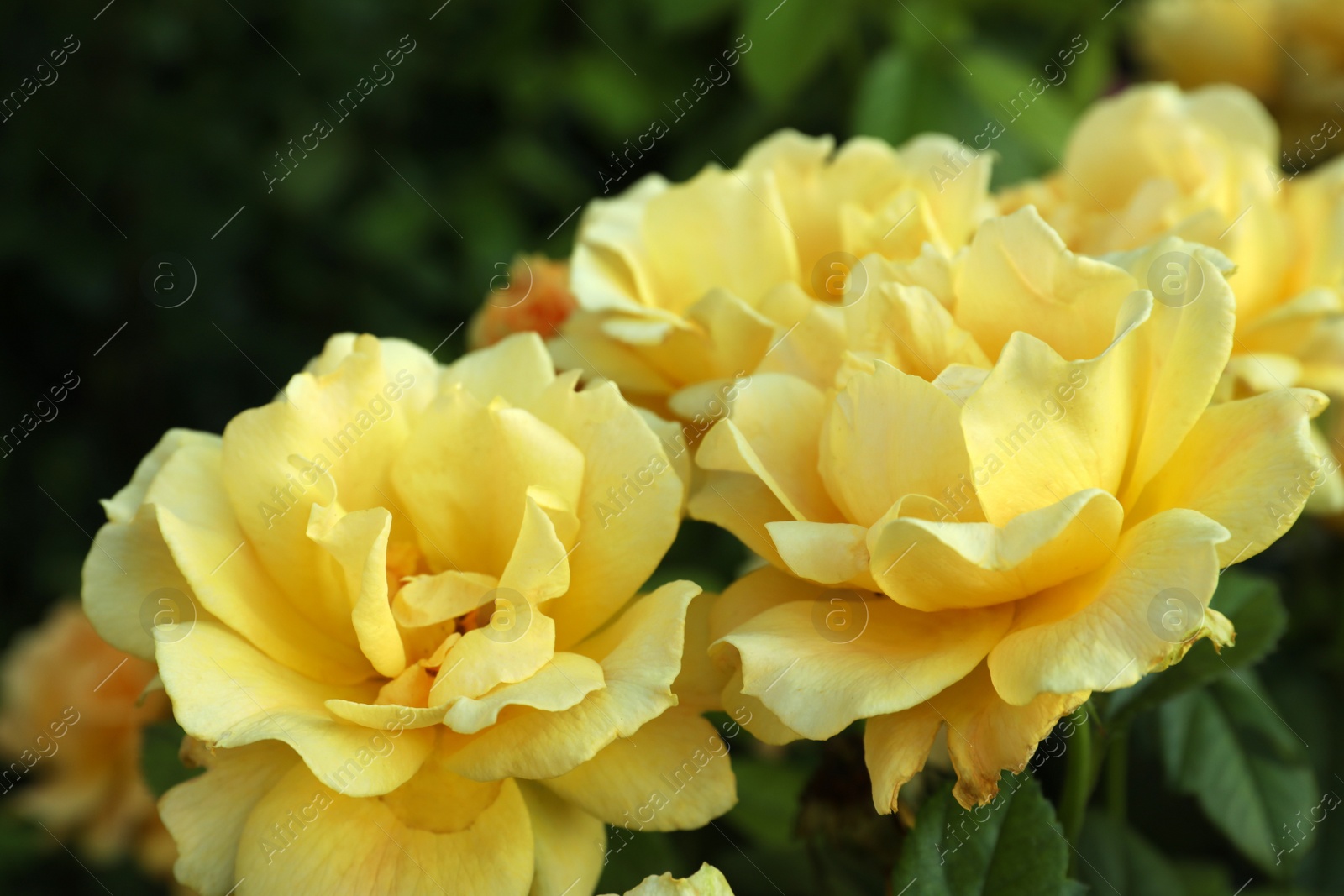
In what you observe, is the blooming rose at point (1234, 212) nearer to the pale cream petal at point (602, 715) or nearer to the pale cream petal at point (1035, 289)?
the pale cream petal at point (1035, 289)

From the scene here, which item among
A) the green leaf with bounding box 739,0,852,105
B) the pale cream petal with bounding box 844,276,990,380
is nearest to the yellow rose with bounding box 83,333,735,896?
the pale cream petal with bounding box 844,276,990,380

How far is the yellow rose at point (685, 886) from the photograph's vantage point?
0.45 meters

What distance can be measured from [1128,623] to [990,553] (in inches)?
2.2

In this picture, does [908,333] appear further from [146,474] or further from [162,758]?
[162,758]

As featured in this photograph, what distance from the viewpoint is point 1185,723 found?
757mm

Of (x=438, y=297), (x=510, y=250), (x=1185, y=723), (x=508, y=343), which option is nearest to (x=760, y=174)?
(x=508, y=343)

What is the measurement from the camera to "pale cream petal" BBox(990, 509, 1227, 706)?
16.7 inches

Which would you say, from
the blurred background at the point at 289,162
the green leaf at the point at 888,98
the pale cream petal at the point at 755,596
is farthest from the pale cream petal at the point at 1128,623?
the blurred background at the point at 289,162

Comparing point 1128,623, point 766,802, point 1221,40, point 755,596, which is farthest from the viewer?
point 1221,40

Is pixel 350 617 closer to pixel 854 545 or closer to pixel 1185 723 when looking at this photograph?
pixel 854 545

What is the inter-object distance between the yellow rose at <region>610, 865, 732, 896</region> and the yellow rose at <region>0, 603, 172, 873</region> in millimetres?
861

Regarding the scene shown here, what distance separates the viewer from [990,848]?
1.73 feet

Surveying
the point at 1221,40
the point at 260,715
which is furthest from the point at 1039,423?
the point at 1221,40

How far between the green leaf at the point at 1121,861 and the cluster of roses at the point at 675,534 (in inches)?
8.9
